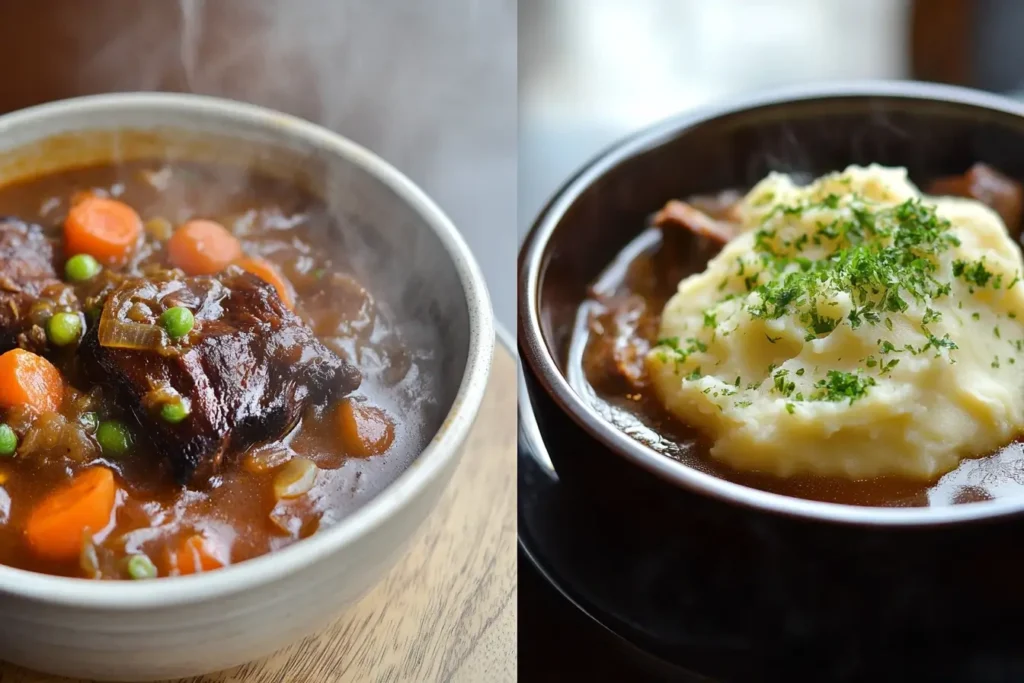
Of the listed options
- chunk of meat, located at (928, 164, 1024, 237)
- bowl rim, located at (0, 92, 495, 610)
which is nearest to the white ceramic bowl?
bowl rim, located at (0, 92, 495, 610)

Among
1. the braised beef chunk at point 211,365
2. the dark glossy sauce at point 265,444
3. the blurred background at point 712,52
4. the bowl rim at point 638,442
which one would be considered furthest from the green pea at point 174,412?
the blurred background at point 712,52

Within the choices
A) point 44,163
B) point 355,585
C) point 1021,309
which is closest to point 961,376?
point 1021,309

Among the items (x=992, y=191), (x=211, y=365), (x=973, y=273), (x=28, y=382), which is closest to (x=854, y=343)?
(x=973, y=273)

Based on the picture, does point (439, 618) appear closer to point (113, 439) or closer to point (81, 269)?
point (113, 439)

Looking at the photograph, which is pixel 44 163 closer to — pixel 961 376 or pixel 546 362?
pixel 546 362

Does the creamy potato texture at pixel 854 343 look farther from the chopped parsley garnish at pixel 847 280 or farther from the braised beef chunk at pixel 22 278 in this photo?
the braised beef chunk at pixel 22 278

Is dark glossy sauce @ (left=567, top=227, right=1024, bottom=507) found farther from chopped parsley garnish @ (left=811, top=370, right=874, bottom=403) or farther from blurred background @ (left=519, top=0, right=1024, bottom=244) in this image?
blurred background @ (left=519, top=0, right=1024, bottom=244)
